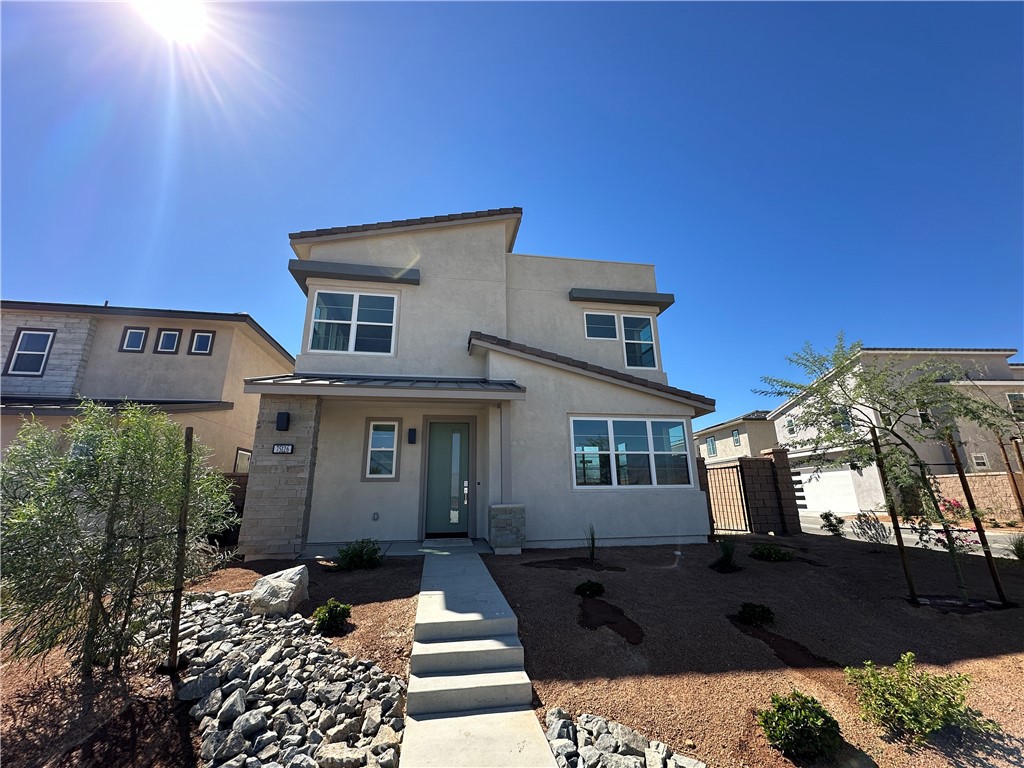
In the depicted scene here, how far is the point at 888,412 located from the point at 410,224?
1151 centimetres

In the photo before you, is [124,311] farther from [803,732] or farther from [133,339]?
[803,732]

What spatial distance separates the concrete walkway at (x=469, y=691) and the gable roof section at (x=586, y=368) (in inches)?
216

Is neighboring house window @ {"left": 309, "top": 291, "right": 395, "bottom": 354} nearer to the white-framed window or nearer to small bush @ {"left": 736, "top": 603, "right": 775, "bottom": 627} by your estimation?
the white-framed window

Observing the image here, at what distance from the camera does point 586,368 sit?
9.13 meters

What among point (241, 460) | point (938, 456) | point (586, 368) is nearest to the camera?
point (586, 368)

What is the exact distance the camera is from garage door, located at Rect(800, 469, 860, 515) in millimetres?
17844

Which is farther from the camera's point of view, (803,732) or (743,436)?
(743,436)

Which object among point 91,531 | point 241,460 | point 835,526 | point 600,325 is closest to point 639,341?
point 600,325

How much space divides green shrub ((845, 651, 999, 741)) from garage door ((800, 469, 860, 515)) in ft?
56.8

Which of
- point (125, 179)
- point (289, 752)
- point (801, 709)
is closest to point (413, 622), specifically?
point (289, 752)

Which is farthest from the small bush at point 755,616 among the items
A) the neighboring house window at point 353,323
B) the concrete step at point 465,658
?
the neighboring house window at point 353,323

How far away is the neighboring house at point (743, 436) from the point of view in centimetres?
2358

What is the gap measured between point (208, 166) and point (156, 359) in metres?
7.93

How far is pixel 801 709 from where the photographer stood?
291 cm
